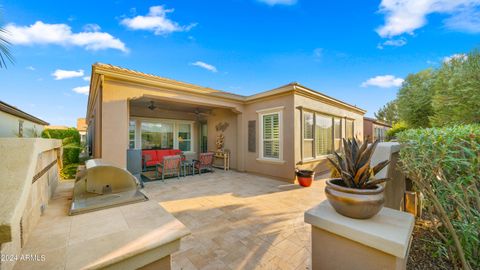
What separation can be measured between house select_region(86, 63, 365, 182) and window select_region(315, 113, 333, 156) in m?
0.04

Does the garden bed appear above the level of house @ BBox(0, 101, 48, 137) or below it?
below

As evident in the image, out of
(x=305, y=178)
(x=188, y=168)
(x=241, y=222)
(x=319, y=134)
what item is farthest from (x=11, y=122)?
(x=319, y=134)

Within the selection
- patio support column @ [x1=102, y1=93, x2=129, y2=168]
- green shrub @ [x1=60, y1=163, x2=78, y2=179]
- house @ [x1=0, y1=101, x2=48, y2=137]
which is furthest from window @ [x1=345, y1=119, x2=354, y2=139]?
house @ [x1=0, y1=101, x2=48, y2=137]

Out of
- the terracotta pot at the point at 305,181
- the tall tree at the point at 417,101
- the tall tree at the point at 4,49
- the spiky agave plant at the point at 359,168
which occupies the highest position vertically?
the tall tree at the point at 417,101

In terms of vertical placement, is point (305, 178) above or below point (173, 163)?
below

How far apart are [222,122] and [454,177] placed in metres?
8.15

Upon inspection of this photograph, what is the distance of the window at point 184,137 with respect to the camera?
10.2 m

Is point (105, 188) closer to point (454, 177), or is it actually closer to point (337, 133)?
point (454, 177)

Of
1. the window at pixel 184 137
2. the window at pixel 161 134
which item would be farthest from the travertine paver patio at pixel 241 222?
the window at pixel 184 137

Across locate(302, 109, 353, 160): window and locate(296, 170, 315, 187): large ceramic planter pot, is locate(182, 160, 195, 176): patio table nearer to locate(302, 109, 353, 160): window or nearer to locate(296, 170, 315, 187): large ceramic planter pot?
locate(296, 170, 315, 187): large ceramic planter pot

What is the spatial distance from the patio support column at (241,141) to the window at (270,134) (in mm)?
950

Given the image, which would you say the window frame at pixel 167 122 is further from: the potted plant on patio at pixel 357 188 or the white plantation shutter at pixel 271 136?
the potted plant on patio at pixel 357 188

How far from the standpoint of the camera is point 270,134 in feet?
22.9

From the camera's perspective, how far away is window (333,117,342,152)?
8390mm
